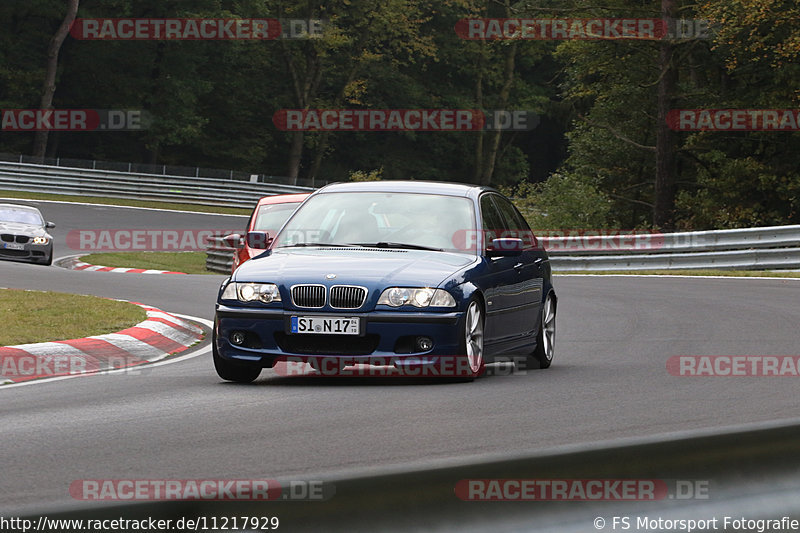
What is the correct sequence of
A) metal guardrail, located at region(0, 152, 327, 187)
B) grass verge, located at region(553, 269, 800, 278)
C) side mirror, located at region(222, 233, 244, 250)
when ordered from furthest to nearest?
1. metal guardrail, located at region(0, 152, 327, 187)
2. grass verge, located at region(553, 269, 800, 278)
3. side mirror, located at region(222, 233, 244, 250)

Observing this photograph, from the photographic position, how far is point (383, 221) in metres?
9.88

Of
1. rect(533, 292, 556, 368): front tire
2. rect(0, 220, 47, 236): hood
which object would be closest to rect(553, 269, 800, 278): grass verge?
rect(0, 220, 47, 236): hood

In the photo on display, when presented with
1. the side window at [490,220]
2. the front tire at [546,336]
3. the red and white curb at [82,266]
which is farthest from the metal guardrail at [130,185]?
the side window at [490,220]

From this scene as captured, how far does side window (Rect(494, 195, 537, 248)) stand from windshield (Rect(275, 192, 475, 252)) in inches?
32.1

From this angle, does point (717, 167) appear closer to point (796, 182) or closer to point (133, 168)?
point (796, 182)

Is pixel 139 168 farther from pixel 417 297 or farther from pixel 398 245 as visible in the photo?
pixel 417 297

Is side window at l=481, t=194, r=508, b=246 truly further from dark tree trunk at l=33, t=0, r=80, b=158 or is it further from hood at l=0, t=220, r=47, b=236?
dark tree trunk at l=33, t=0, r=80, b=158

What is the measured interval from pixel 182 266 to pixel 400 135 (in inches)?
2001

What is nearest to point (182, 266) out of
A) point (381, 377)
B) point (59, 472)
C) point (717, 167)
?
point (717, 167)

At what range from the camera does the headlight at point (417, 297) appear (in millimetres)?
8656

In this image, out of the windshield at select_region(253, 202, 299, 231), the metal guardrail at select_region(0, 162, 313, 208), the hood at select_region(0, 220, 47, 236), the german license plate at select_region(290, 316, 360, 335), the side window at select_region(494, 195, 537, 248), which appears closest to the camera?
the german license plate at select_region(290, 316, 360, 335)

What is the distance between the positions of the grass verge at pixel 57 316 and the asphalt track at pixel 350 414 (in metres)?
1.39

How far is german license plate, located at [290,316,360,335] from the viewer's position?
8.57 metres

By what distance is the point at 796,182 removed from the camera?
33.1 m
